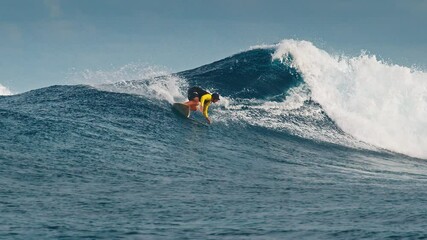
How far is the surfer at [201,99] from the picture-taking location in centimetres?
1994

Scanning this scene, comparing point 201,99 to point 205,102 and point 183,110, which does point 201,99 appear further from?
point 183,110

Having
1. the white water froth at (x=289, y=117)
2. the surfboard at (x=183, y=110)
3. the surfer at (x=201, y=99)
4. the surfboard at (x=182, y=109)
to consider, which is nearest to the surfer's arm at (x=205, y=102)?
the surfer at (x=201, y=99)

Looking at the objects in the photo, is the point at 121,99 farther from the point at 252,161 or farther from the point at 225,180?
the point at 225,180

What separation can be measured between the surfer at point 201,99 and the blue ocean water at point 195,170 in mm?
739

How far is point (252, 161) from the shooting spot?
14.9 metres

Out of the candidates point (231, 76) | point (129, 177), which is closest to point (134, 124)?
point (129, 177)

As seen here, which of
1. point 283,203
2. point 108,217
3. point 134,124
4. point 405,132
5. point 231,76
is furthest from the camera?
point 231,76

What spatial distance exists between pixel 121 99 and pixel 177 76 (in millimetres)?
7828

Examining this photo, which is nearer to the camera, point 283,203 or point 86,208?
point 86,208

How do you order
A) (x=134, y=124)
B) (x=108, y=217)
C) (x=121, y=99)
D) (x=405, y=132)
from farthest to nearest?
(x=405, y=132) < (x=121, y=99) < (x=134, y=124) < (x=108, y=217)

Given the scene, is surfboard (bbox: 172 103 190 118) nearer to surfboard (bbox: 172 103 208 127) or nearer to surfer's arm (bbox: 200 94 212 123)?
surfboard (bbox: 172 103 208 127)

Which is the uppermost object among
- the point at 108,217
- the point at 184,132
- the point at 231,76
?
the point at 231,76

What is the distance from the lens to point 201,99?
65.5 ft

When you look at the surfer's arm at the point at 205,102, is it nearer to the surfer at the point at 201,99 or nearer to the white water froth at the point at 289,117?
the surfer at the point at 201,99
